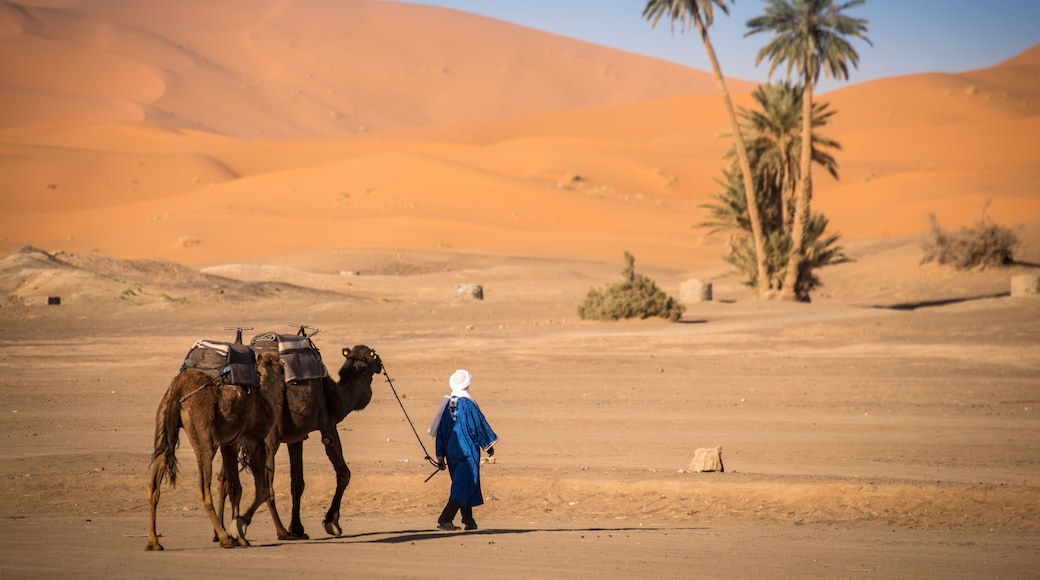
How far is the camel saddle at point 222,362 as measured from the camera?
30.2 ft

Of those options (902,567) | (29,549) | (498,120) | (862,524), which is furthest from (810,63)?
(498,120)

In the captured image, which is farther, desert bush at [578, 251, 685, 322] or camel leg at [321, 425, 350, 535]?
desert bush at [578, 251, 685, 322]

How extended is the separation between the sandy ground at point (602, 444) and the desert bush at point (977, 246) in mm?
9593

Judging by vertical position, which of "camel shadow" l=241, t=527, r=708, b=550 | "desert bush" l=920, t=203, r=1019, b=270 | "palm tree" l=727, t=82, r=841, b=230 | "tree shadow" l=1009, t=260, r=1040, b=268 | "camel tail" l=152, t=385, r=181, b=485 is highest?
"palm tree" l=727, t=82, r=841, b=230

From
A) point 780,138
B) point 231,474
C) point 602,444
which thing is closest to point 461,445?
point 231,474

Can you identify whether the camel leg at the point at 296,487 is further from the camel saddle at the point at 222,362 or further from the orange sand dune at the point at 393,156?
the orange sand dune at the point at 393,156

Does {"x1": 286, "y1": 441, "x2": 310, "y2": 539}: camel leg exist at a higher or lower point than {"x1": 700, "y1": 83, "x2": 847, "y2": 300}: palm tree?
lower

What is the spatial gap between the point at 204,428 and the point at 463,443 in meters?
2.40

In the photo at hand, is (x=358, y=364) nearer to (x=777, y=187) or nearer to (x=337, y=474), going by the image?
(x=337, y=474)

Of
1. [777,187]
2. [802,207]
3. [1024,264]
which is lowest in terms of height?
[1024,264]

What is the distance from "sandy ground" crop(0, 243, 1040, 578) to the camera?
941cm

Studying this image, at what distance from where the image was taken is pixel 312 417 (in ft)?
32.7

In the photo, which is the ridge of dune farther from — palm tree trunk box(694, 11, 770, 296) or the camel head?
the camel head

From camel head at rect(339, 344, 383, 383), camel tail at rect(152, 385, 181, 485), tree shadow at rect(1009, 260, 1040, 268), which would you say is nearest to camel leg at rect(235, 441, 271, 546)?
camel tail at rect(152, 385, 181, 485)
